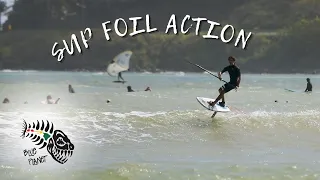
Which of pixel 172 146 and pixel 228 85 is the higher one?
pixel 228 85

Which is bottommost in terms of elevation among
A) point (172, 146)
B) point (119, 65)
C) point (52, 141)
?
point (119, 65)

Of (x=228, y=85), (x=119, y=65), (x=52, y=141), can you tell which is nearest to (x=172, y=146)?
(x=228, y=85)

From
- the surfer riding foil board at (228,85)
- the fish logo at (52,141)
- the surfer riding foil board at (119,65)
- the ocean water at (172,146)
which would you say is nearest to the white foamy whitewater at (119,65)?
the surfer riding foil board at (119,65)

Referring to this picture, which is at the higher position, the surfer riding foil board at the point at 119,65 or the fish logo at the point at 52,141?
the fish logo at the point at 52,141

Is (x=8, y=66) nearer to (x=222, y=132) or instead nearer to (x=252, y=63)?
(x=252, y=63)

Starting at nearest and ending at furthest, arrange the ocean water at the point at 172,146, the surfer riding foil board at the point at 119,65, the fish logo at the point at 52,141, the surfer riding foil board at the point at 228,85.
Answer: the ocean water at the point at 172,146
the fish logo at the point at 52,141
the surfer riding foil board at the point at 228,85
the surfer riding foil board at the point at 119,65

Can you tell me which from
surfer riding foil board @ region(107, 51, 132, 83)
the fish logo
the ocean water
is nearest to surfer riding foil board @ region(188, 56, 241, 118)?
the ocean water

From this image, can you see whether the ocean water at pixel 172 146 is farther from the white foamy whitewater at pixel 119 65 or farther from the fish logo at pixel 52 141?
the white foamy whitewater at pixel 119 65

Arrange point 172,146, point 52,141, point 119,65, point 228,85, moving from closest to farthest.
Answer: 1. point 52,141
2. point 172,146
3. point 228,85
4. point 119,65

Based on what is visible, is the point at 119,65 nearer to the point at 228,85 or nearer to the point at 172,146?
the point at 228,85

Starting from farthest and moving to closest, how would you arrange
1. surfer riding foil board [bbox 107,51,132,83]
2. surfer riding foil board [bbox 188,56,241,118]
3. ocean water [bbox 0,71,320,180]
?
surfer riding foil board [bbox 107,51,132,83] → surfer riding foil board [bbox 188,56,241,118] → ocean water [bbox 0,71,320,180]

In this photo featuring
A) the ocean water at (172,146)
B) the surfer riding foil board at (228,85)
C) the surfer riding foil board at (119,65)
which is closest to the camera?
the ocean water at (172,146)

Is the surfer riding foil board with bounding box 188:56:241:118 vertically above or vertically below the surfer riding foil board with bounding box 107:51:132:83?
above

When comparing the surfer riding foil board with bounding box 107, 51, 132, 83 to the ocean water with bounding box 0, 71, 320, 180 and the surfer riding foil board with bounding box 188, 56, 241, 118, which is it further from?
the surfer riding foil board with bounding box 188, 56, 241, 118
